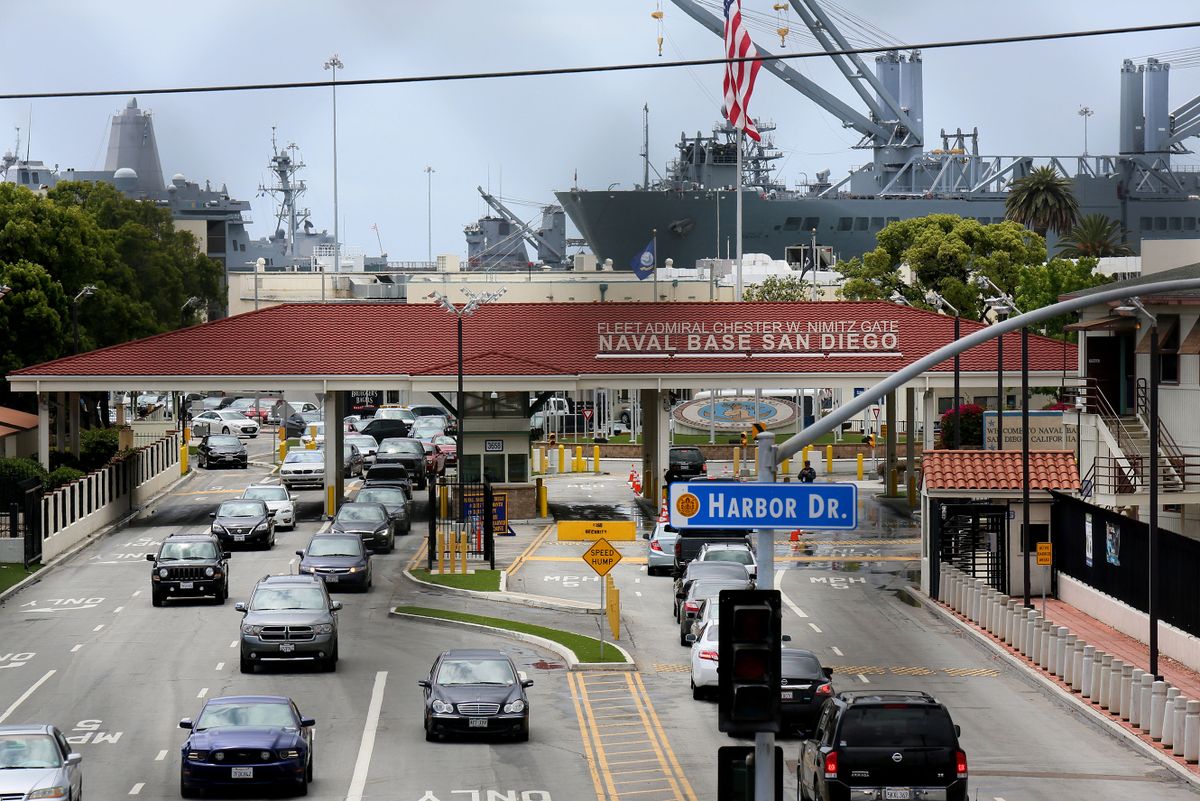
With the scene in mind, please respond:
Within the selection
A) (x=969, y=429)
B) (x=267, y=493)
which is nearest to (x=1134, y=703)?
(x=267, y=493)

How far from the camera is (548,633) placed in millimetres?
40188

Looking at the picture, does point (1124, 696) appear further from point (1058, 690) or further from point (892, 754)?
point (892, 754)

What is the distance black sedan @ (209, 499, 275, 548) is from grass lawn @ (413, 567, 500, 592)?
241 inches

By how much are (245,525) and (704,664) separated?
82.2 feet

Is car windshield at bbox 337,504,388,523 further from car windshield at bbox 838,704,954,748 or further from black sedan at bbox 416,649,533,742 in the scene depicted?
car windshield at bbox 838,704,954,748

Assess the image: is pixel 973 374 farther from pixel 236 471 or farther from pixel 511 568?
pixel 236 471

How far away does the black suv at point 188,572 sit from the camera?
144 feet

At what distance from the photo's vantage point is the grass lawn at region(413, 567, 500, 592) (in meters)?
47.3

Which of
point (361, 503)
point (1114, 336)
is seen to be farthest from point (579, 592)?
point (1114, 336)

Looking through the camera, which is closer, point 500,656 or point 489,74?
point 489,74

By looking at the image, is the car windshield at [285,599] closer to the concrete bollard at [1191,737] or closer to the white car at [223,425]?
the concrete bollard at [1191,737]

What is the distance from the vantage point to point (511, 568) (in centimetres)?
5178

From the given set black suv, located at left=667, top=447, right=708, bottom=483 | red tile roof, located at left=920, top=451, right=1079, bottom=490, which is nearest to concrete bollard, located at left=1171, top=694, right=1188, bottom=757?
red tile roof, located at left=920, top=451, right=1079, bottom=490

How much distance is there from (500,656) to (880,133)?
518 feet
